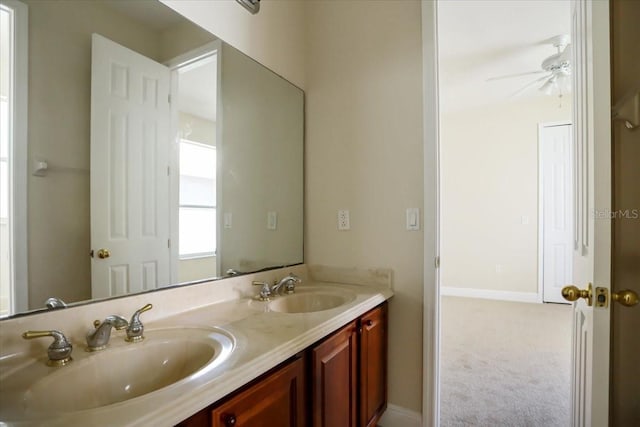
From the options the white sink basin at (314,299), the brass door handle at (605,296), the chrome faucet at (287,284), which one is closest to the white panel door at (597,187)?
the brass door handle at (605,296)

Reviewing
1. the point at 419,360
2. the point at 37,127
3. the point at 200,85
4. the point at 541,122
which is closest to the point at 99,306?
the point at 37,127

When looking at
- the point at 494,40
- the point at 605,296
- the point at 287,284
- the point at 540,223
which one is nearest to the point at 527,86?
the point at 494,40

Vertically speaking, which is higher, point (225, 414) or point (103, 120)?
point (103, 120)

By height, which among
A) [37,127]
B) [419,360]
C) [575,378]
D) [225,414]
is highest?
[37,127]

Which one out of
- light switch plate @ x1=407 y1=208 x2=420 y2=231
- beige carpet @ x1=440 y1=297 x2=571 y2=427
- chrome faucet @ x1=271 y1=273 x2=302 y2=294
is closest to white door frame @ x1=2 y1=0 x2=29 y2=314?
chrome faucet @ x1=271 y1=273 x2=302 y2=294

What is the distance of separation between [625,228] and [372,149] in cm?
114

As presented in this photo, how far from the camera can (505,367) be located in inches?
93.1

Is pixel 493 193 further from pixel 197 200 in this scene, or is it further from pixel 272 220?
pixel 197 200

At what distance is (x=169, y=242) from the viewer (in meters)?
1.26

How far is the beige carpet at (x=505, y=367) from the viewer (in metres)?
1.81

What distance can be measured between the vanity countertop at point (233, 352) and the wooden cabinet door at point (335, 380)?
7cm

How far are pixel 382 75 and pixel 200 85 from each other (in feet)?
3.29

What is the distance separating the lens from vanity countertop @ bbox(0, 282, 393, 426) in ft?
1.82

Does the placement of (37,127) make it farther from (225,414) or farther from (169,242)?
(225,414)
